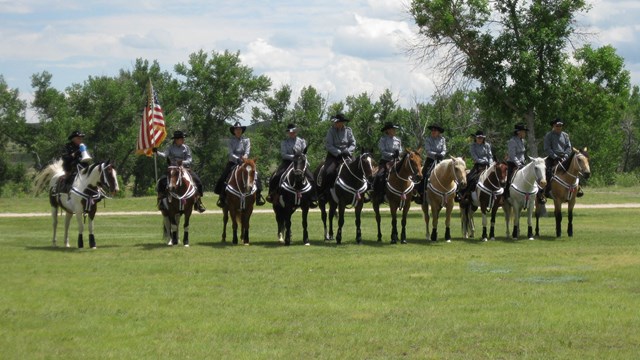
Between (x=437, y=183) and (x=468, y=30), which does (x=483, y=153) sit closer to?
(x=437, y=183)

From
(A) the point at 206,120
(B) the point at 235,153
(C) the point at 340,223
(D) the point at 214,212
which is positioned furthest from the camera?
(A) the point at 206,120

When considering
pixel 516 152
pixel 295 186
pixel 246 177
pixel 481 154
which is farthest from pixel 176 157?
pixel 516 152

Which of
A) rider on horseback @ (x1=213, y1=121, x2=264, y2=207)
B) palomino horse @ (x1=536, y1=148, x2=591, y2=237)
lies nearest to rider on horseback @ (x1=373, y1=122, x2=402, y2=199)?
rider on horseback @ (x1=213, y1=121, x2=264, y2=207)

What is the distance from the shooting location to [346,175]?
2633 cm

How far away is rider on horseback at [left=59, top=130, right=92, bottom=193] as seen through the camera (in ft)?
84.5

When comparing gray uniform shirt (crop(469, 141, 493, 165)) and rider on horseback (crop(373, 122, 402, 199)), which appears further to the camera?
gray uniform shirt (crop(469, 141, 493, 165))

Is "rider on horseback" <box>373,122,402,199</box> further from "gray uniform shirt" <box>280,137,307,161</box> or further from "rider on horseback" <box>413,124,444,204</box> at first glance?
"gray uniform shirt" <box>280,137,307,161</box>

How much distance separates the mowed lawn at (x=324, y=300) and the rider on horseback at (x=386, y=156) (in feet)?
4.92

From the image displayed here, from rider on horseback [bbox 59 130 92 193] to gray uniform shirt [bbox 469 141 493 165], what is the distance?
10.6m

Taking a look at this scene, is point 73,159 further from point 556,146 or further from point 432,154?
point 556,146

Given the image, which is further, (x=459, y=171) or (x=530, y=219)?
(x=530, y=219)

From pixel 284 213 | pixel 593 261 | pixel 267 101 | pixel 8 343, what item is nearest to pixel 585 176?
pixel 593 261

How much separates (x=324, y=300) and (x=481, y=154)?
13.6m

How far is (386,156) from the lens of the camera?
27078 millimetres
